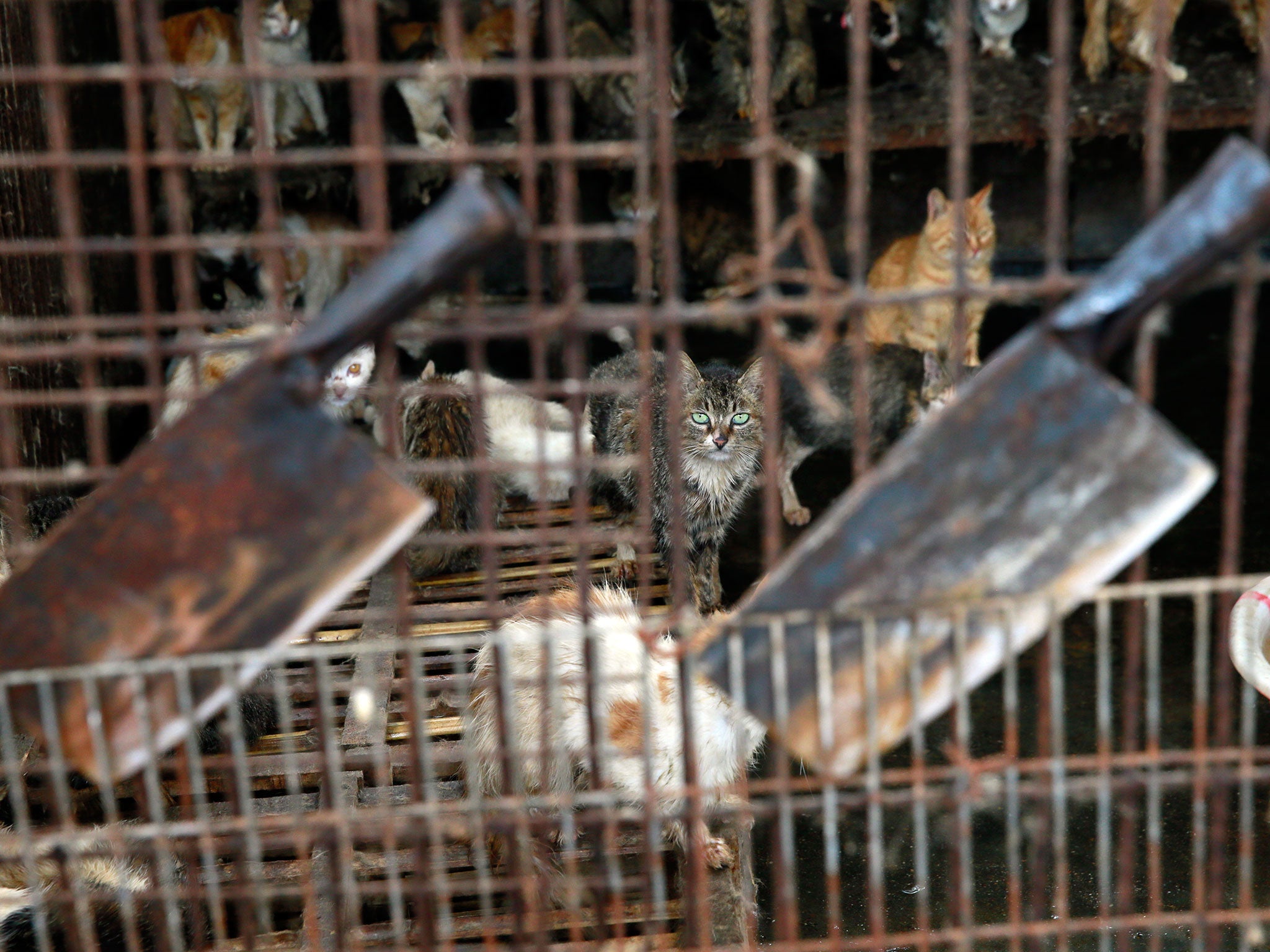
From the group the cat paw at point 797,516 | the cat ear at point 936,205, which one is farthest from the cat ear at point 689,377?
the cat ear at point 936,205

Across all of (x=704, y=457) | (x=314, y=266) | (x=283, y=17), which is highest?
(x=283, y=17)

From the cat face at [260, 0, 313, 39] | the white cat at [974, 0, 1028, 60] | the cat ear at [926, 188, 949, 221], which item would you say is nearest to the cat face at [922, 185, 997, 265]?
the cat ear at [926, 188, 949, 221]

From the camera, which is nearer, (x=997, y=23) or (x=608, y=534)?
(x=608, y=534)

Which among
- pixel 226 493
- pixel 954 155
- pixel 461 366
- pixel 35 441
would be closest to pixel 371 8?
pixel 226 493

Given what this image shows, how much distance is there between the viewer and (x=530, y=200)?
173cm

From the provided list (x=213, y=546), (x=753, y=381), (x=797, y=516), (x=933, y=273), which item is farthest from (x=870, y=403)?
(x=213, y=546)

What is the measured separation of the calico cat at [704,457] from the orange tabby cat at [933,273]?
1846 mm

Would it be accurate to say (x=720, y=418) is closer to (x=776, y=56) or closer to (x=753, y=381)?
(x=753, y=381)

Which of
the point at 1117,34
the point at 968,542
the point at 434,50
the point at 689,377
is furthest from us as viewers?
the point at 434,50

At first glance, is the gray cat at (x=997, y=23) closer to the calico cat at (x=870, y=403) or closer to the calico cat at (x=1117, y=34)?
the calico cat at (x=1117, y=34)

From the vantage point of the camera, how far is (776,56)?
730 centimetres

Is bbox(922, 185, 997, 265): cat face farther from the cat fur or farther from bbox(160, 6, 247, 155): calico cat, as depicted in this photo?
the cat fur

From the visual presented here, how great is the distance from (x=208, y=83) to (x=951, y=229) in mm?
4361

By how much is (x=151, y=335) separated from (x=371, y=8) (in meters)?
0.55
